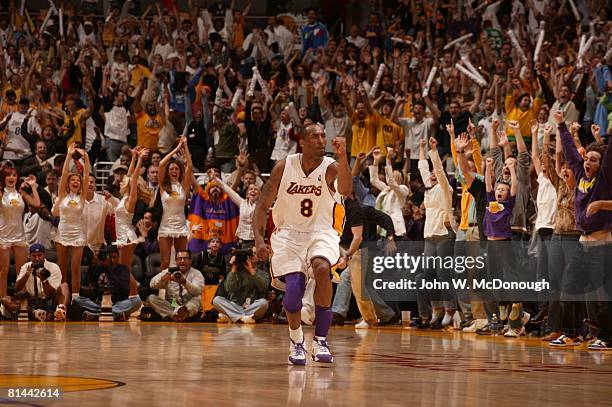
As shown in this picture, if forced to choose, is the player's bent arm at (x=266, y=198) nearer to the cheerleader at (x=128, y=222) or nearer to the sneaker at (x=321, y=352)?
the sneaker at (x=321, y=352)

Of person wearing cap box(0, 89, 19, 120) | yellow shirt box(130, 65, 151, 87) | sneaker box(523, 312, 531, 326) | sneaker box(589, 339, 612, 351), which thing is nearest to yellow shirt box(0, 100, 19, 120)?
person wearing cap box(0, 89, 19, 120)

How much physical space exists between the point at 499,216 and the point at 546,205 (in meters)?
0.90

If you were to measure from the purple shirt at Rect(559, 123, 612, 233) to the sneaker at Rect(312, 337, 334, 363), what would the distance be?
138 inches

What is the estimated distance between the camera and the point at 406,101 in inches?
829

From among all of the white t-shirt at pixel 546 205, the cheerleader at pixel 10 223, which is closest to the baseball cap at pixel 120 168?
the cheerleader at pixel 10 223

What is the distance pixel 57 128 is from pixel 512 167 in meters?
10.8

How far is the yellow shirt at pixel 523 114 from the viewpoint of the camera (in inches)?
758

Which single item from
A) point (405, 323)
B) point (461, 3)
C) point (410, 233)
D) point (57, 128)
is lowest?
point (405, 323)

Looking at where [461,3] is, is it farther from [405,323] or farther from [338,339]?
[338,339]

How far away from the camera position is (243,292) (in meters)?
17.8

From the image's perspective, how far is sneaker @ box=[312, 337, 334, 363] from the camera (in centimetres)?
972

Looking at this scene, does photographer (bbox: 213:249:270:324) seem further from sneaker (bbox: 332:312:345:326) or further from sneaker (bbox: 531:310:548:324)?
sneaker (bbox: 531:310:548:324)

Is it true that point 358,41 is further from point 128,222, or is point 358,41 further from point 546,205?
point 546,205

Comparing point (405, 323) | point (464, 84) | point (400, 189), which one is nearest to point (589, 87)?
point (464, 84)
